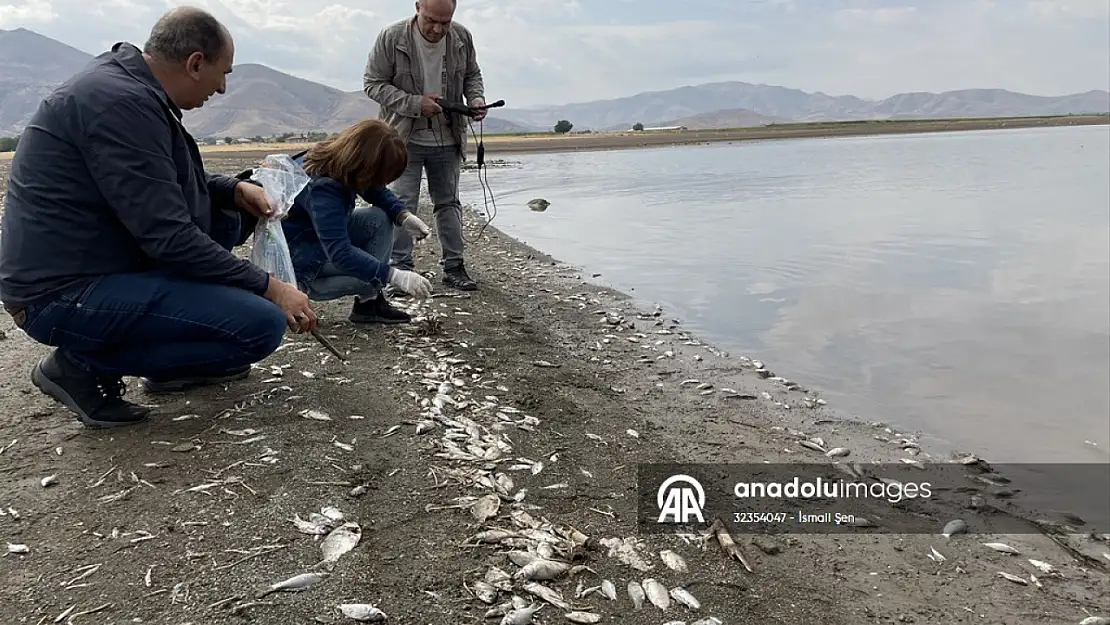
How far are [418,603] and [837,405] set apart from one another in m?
4.26

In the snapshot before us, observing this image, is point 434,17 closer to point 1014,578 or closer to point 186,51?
point 186,51

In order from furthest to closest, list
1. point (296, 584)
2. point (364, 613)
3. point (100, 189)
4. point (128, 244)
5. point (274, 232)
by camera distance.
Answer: point (274, 232) → point (128, 244) → point (100, 189) → point (296, 584) → point (364, 613)

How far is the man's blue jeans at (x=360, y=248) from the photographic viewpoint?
19.3 ft

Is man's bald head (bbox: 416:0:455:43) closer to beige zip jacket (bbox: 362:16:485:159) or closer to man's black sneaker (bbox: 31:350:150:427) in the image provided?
beige zip jacket (bbox: 362:16:485:159)

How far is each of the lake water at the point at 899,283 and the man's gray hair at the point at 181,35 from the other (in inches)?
197

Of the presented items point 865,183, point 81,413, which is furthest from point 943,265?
point 865,183

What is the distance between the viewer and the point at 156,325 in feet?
13.0

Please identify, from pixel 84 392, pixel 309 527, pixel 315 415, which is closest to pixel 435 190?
pixel 315 415

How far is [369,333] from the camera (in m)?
6.24

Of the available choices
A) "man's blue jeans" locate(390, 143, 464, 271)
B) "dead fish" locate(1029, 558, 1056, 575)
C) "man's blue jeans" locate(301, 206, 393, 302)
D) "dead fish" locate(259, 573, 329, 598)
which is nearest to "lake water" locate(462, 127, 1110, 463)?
"dead fish" locate(1029, 558, 1056, 575)

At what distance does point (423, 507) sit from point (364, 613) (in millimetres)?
816

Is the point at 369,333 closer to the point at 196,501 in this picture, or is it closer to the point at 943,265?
the point at 196,501

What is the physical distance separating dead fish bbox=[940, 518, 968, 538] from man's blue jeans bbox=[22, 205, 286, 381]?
11.7ft

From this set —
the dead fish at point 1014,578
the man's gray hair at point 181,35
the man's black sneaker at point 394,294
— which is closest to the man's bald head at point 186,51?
the man's gray hair at point 181,35
